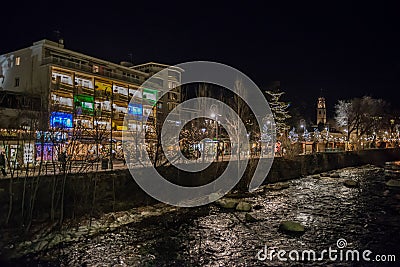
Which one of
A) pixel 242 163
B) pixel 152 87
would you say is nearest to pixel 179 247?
pixel 242 163

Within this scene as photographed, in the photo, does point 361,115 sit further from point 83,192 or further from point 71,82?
point 83,192

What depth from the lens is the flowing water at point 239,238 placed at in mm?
12242

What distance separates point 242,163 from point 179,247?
16.4 m

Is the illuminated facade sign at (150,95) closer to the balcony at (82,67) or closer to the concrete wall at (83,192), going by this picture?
the balcony at (82,67)

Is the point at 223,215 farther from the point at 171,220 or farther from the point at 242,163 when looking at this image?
the point at 242,163

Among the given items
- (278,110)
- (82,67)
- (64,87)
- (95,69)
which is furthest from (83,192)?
(278,110)

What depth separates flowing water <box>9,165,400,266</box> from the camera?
12242 millimetres

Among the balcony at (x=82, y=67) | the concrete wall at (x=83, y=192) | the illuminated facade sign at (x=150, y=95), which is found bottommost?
the concrete wall at (x=83, y=192)

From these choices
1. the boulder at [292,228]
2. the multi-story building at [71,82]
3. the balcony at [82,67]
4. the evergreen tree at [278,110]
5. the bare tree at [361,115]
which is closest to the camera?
the boulder at [292,228]

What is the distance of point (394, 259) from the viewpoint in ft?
40.0

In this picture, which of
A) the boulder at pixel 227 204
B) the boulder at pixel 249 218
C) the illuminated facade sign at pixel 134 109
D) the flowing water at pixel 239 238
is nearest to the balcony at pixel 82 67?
the illuminated facade sign at pixel 134 109

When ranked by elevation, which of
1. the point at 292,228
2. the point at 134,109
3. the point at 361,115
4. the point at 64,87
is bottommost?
the point at 292,228

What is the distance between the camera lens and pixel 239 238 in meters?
14.9

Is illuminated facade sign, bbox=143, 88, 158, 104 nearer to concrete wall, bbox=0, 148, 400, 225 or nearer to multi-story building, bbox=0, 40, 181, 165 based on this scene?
multi-story building, bbox=0, 40, 181, 165
